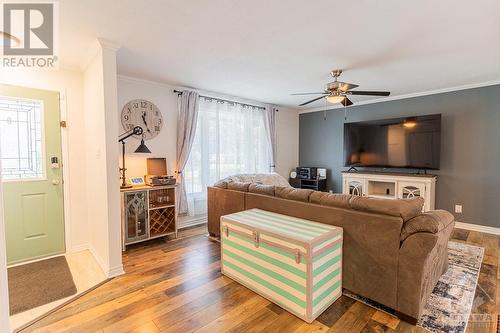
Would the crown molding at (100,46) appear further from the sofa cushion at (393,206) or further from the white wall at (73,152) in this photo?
the sofa cushion at (393,206)

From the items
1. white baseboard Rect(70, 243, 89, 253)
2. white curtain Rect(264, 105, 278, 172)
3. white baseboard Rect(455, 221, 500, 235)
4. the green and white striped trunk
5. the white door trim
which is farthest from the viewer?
white curtain Rect(264, 105, 278, 172)

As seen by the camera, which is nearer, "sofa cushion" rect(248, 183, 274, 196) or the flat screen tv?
"sofa cushion" rect(248, 183, 274, 196)

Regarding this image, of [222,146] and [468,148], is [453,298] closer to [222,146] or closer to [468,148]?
[468,148]

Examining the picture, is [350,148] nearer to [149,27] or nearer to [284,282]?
[284,282]

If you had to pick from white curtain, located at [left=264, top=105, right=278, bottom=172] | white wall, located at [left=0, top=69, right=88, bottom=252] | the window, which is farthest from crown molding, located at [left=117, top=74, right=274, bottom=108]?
the window

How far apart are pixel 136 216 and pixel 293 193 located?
2.13 m

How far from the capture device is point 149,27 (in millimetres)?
2209

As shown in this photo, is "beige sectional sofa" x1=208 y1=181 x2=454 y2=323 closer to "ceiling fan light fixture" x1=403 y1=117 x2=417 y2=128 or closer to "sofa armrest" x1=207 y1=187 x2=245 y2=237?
"sofa armrest" x1=207 y1=187 x2=245 y2=237

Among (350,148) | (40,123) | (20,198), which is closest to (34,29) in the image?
(40,123)

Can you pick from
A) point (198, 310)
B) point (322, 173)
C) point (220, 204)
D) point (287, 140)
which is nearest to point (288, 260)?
point (198, 310)

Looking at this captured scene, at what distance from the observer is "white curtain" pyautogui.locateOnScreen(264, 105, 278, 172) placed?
547 cm

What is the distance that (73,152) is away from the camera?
324 centimetres

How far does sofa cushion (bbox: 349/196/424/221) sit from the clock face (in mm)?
3126

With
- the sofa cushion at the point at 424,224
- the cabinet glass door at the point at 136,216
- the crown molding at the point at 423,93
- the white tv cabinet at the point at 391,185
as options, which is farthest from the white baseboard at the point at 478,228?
the cabinet glass door at the point at 136,216
